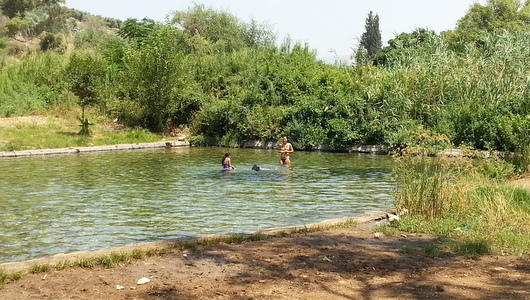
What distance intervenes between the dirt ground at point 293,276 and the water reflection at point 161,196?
9.90ft

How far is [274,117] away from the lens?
101ft

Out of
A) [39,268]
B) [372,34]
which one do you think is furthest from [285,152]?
[372,34]

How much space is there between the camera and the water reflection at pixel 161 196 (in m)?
11.4

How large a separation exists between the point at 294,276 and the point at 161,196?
9.38 meters

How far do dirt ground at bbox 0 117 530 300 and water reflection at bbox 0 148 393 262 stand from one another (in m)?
3.02

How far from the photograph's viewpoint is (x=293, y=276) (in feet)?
22.9

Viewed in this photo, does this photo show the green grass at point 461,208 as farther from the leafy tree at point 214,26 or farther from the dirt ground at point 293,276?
the leafy tree at point 214,26

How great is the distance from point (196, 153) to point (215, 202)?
12.9 metres

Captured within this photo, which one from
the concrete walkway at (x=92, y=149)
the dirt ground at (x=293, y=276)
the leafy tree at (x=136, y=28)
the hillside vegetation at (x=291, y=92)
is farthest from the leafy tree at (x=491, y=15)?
the dirt ground at (x=293, y=276)

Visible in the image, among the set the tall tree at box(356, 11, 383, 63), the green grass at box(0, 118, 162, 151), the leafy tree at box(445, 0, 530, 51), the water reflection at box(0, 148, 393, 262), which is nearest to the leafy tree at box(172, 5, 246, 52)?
the green grass at box(0, 118, 162, 151)

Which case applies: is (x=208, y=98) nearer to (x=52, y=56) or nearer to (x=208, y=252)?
(x=52, y=56)

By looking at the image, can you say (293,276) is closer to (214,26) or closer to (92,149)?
(92,149)

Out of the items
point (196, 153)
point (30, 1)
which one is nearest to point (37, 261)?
point (196, 153)

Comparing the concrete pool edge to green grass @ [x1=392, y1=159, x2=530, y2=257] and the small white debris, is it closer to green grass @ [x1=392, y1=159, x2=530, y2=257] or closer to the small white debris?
green grass @ [x1=392, y1=159, x2=530, y2=257]
